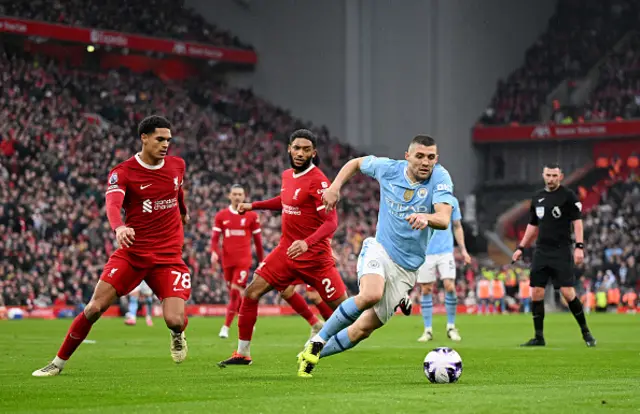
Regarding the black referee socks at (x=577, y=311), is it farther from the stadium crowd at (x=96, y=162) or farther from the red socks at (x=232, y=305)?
the stadium crowd at (x=96, y=162)

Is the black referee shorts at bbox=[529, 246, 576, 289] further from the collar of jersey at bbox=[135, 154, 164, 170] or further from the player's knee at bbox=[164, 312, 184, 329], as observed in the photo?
the collar of jersey at bbox=[135, 154, 164, 170]

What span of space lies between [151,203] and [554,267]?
7.74 metres

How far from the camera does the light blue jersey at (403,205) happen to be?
35.7 feet

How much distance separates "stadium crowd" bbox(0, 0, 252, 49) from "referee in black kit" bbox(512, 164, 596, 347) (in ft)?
108

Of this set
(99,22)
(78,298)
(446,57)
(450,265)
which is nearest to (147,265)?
(450,265)

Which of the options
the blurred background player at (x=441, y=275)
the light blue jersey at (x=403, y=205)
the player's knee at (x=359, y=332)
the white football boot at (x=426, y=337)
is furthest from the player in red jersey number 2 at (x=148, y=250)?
the blurred background player at (x=441, y=275)

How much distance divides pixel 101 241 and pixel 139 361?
23041 mm

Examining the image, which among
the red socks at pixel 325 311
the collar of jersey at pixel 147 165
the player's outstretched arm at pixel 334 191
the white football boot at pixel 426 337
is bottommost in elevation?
the white football boot at pixel 426 337

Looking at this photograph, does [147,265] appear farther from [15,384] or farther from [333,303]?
[333,303]

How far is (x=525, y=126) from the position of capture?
54.4 meters

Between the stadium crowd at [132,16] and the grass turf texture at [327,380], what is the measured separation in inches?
1172

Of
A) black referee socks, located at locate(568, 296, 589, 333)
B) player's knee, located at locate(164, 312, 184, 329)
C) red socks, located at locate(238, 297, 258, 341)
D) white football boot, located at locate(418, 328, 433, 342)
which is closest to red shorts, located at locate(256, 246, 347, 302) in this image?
red socks, located at locate(238, 297, 258, 341)

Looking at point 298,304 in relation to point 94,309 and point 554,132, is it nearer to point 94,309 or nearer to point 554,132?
point 94,309

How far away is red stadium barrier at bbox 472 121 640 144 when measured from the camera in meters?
52.2
